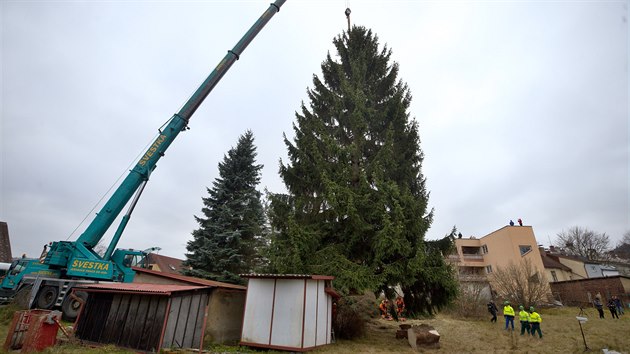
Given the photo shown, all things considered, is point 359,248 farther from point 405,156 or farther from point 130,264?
point 130,264

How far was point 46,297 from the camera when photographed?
14.2 metres

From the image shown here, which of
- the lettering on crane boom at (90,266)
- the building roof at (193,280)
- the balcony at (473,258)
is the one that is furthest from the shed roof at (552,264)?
the lettering on crane boom at (90,266)

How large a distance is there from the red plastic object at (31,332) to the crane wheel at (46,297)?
580cm

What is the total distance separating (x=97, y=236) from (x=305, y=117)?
12312mm

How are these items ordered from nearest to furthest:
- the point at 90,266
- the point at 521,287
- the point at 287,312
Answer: the point at 287,312 → the point at 90,266 → the point at 521,287

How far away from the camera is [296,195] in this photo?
15.1m

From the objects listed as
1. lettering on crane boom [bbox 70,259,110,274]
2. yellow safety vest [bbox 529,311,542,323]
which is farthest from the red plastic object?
yellow safety vest [bbox 529,311,542,323]

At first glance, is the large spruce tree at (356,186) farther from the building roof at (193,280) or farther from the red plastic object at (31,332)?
the red plastic object at (31,332)

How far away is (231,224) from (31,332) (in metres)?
12.2

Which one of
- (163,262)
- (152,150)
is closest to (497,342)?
(152,150)

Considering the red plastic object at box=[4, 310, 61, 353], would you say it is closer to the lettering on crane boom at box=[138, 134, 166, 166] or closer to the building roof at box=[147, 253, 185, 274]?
the lettering on crane boom at box=[138, 134, 166, 166]

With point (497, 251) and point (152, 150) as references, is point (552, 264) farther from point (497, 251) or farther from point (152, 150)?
point (152, 150)

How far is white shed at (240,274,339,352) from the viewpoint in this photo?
10367 millimetres

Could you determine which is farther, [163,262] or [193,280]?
[163,262]
